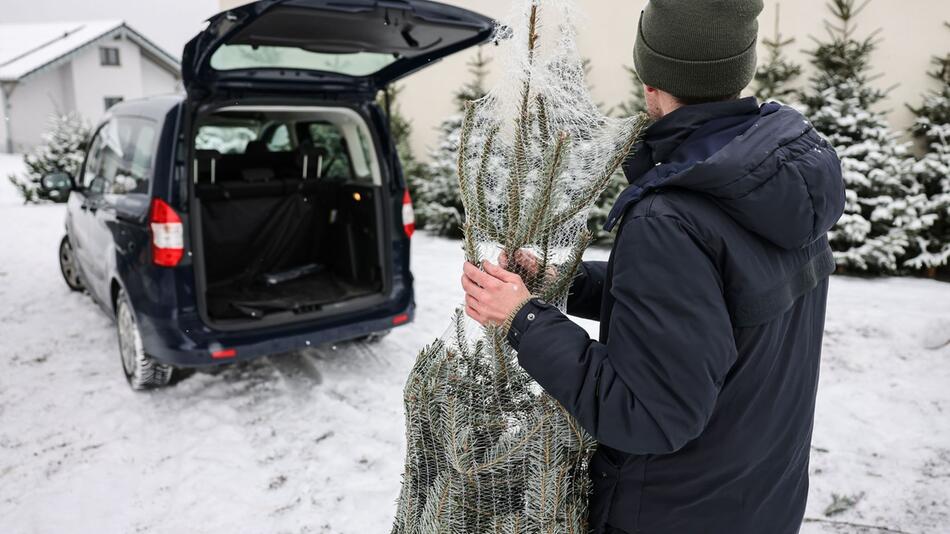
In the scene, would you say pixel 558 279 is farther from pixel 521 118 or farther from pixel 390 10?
pixel 390 10

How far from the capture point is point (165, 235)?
3.56 meters

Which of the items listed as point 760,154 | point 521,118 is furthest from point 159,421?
point 760,154

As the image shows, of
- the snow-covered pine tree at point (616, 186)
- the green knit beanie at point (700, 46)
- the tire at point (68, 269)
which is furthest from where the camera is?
the snow-covered pine tree at point (616, 186)

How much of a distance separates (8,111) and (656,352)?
32939mm

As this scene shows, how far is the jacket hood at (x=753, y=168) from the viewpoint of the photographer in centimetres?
108

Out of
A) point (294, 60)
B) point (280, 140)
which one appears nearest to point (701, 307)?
point (294, 60)

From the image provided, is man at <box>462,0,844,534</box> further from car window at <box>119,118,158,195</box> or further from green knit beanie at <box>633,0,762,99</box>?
car window at <box>119,118,158,195</box>

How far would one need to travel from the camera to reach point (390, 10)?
3.22m

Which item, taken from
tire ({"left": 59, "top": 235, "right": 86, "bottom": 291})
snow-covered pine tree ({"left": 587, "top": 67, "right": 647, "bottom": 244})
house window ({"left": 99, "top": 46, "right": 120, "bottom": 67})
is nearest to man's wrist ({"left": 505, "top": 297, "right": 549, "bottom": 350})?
tire ({"left": 59, "top": 235, "right": 86, "bottom": 291})

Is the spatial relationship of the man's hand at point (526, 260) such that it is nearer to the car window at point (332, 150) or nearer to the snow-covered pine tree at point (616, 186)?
the car window at point (332, 150)

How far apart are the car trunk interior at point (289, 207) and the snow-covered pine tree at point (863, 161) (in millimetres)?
4960

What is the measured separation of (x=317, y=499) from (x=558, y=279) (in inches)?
83.9

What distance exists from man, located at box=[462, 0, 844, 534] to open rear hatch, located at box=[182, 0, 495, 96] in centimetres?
224

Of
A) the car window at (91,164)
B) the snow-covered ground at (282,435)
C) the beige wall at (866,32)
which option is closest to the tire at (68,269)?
the snow-covered ground at (282,435)
